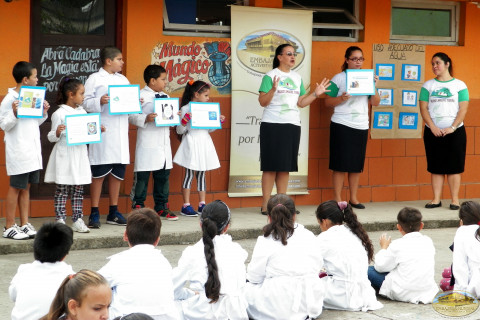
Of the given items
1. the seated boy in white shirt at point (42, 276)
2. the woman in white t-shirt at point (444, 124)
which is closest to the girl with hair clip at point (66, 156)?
the seated boy in white shirt at point (42, 276)

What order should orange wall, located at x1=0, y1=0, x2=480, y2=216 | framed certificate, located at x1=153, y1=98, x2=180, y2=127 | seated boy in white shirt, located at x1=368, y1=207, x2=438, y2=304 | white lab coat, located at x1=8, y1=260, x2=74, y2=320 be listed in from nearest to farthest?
1. white lab coat, located at x1=8, y1=260, x2=74, y2=320
2. seated boy in white shirt, located at x1=368, y1=207, x2=438, y2=304
3. orange wall, located at x1=0, y1=0, x2=480, y2=216
4. framed certificate, located at x1=153, y1=98, x2=180, y2=127

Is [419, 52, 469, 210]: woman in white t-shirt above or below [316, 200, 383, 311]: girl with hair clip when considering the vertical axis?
above

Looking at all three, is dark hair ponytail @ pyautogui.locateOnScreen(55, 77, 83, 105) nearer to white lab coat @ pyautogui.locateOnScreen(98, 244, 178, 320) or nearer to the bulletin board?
white lab coat @ pyautogui.locateOnScreen(98, 244, 178, 320)

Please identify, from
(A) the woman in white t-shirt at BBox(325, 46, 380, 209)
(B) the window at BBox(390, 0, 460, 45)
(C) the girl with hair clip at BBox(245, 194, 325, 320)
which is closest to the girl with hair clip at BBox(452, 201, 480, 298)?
(C) the girl with hair clip at BBox(245, 194, 325, 320)

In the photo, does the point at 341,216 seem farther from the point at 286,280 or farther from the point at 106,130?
the point at 106,130

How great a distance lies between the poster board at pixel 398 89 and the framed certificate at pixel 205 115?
2.46 meters

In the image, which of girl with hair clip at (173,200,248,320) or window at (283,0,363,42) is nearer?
girl with hair clip at (173,200,248,320)

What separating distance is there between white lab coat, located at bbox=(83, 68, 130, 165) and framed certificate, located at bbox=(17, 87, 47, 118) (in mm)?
773

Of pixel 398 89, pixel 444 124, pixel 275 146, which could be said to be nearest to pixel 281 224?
pixel 275 146

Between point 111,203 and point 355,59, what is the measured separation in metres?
3.31

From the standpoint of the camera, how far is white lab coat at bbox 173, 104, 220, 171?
9180 millimetres

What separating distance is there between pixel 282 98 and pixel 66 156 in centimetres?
259

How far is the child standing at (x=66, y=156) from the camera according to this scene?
26.5 feet

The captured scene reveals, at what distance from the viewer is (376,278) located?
22.2 ft
